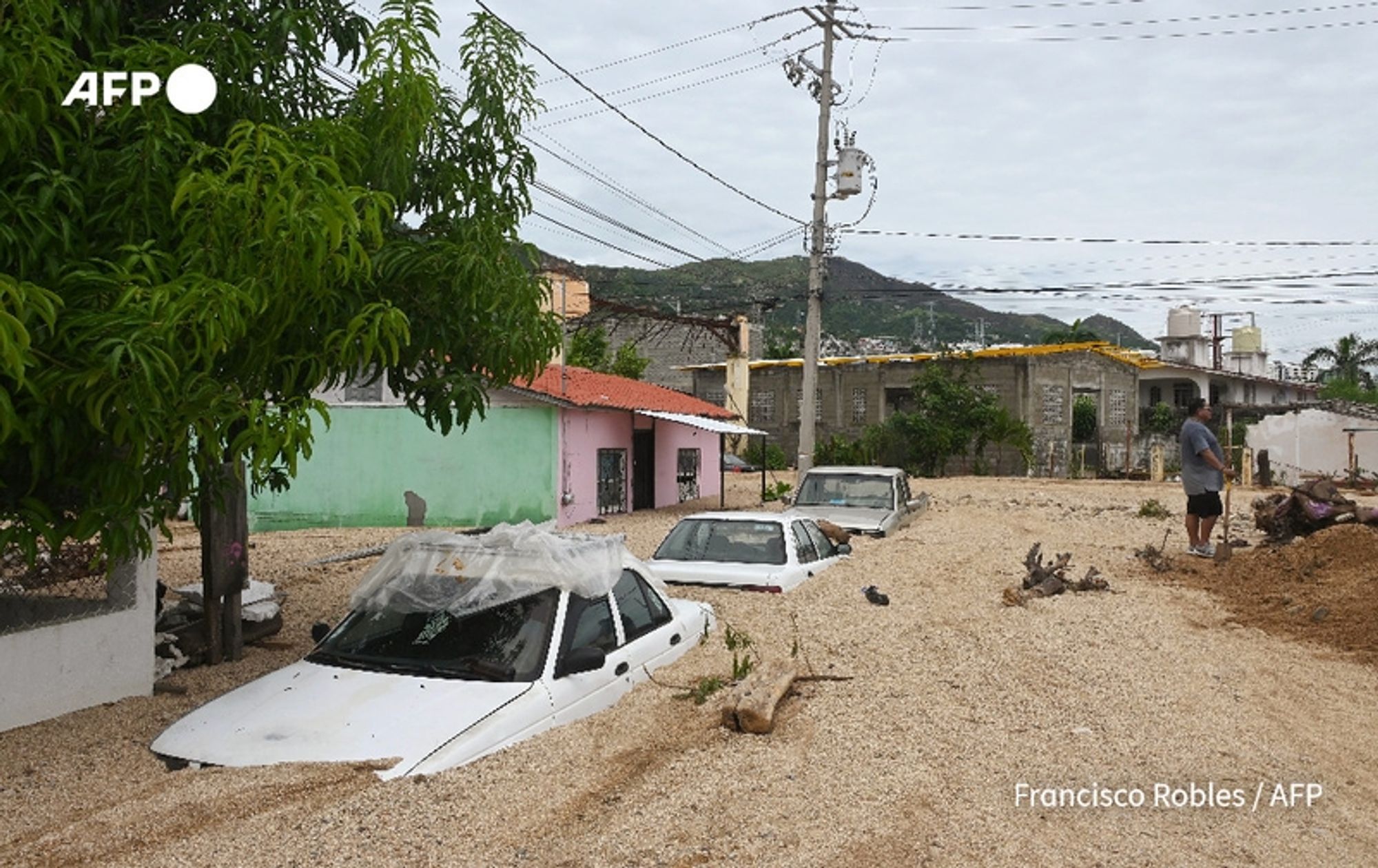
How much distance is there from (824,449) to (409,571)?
107ft

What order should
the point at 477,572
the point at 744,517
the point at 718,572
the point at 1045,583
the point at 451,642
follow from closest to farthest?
the point at 451,642
the point at 477,572
the point at 718,572
the point at 1045,583
the point at 744,517

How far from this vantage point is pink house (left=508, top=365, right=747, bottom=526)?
20141mm

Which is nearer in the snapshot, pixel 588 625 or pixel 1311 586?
pixel 588 625

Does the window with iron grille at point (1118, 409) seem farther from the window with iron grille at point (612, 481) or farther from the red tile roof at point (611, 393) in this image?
the window with iron grille at point (612, 481)

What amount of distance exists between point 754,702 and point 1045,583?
219 inches

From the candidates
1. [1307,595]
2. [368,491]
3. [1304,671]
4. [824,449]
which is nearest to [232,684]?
[1304,671]

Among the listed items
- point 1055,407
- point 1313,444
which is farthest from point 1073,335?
point 1313,444

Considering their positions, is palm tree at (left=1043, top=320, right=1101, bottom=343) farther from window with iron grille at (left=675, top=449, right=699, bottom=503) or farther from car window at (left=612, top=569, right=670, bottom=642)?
car window at (left=612, top=569, right=670, bottom=642)

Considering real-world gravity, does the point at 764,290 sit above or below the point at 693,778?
above

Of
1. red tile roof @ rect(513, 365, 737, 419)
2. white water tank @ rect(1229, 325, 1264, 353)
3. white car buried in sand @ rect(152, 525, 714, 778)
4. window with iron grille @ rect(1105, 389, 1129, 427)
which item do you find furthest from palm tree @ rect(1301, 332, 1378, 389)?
white car buried in sand @ rect(152, 525, 714, 778)

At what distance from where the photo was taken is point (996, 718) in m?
5.78

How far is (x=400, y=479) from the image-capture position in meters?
20.0

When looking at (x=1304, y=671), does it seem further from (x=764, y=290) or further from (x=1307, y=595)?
(x=764, y=290)

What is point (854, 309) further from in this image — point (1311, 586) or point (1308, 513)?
point (1311, 586)
